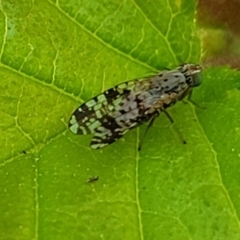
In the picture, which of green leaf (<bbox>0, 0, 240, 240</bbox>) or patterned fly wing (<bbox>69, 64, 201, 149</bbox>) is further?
patterned fly wing (<bbox>69, 64, 201, 149</bbox>)

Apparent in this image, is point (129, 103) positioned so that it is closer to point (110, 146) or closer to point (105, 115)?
point (105, 115)

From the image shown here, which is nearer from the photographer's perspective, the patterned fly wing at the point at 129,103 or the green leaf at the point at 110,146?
the green leaf at the point at 110,146

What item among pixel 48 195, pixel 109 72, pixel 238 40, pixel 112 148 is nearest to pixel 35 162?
pixel 48 195

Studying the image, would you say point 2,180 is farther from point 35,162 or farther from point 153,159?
point 153,159

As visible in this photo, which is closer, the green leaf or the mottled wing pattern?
the green leaf
